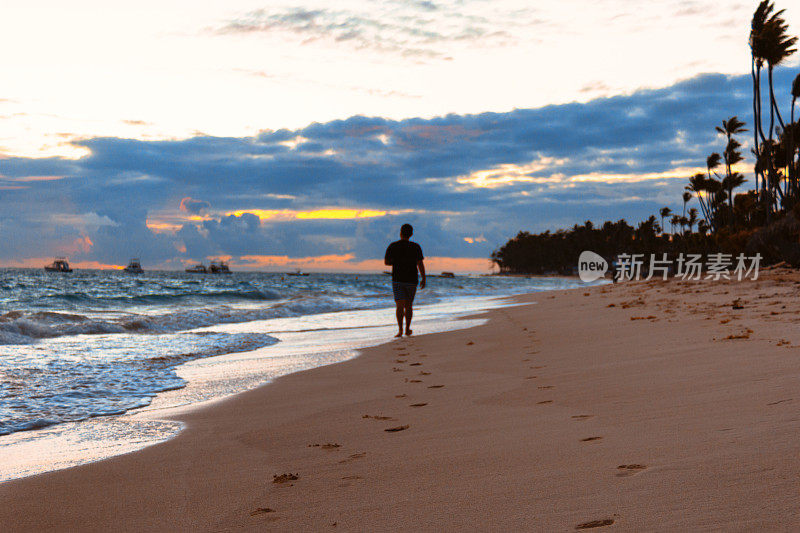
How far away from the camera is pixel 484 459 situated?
9.25 feet

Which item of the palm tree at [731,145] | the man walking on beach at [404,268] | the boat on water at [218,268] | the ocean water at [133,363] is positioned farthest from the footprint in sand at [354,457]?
the boat on water at [218,268]

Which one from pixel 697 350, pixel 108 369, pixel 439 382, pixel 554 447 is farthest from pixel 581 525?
pixel 108 369

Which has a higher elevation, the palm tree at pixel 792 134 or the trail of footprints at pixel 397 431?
the palm tree at pixel 792 134

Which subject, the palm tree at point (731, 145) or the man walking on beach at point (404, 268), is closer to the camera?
the man walking on beach at point (404, 268)

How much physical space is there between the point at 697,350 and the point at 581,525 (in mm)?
4324

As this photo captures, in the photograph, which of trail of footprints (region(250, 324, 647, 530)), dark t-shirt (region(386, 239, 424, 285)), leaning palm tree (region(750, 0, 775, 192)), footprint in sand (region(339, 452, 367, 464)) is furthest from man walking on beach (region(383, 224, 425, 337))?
leaning palm tree (region(750, 0, 775, 192))

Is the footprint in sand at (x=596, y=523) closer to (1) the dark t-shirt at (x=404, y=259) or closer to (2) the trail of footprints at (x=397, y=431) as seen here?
(2) the trail of footprints at (x=397, y=431)

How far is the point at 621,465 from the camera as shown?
2.46m

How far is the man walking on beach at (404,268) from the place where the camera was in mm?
10977

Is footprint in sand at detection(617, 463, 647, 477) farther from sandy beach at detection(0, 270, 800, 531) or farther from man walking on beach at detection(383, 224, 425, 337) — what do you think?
man walking on beach at detection(383, 224, 425, 337)

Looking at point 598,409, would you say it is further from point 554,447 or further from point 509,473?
point 509,473

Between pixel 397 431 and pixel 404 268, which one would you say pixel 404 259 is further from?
pixel 397 431

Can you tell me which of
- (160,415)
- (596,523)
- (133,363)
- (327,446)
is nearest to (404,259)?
(133,363)

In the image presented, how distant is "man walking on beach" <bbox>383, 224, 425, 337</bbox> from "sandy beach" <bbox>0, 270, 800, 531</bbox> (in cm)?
539
